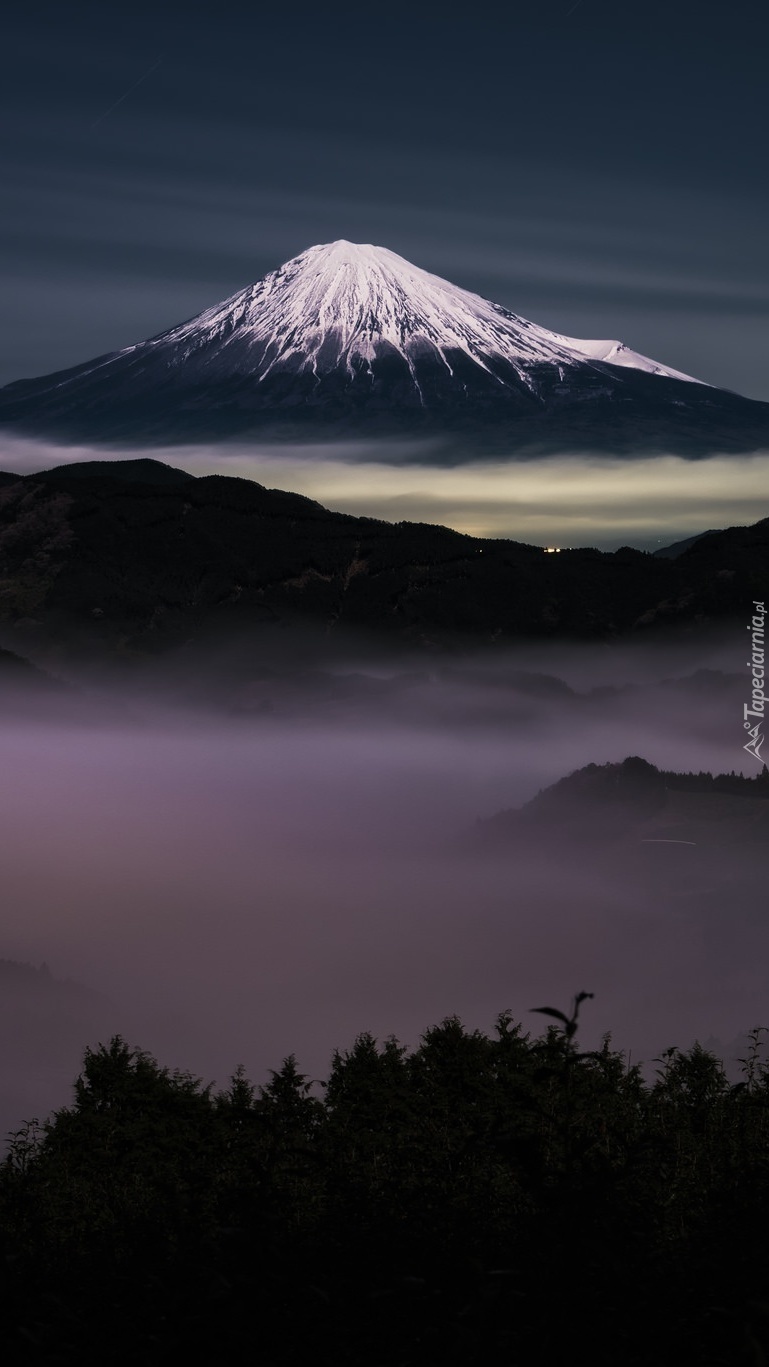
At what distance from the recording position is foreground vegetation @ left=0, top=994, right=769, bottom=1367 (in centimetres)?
5088

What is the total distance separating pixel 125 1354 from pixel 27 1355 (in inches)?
199

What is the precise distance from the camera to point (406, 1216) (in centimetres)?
9512

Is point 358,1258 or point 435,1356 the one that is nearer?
point 435,1356

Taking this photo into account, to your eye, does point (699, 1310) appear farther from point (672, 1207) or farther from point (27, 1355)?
point (672, 1207)

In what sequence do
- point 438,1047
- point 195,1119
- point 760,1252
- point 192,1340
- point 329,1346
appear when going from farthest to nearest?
point 438,1047, point 195,1119, point 760,1252, point 329,1346, point 192,1340

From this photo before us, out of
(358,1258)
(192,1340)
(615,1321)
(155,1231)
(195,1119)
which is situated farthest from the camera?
(195,1119)

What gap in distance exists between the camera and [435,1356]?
52.5 m

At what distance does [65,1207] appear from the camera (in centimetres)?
10162

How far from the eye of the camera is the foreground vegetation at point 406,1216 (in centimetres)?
5088

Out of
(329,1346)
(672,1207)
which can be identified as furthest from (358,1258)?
(329,1346)

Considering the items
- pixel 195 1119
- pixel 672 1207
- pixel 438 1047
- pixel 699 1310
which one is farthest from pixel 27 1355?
pixel 438 1047

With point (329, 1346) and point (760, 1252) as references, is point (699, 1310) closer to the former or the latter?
point (329, 1346)

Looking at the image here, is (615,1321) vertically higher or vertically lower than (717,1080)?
lower

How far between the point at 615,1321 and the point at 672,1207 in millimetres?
43770
